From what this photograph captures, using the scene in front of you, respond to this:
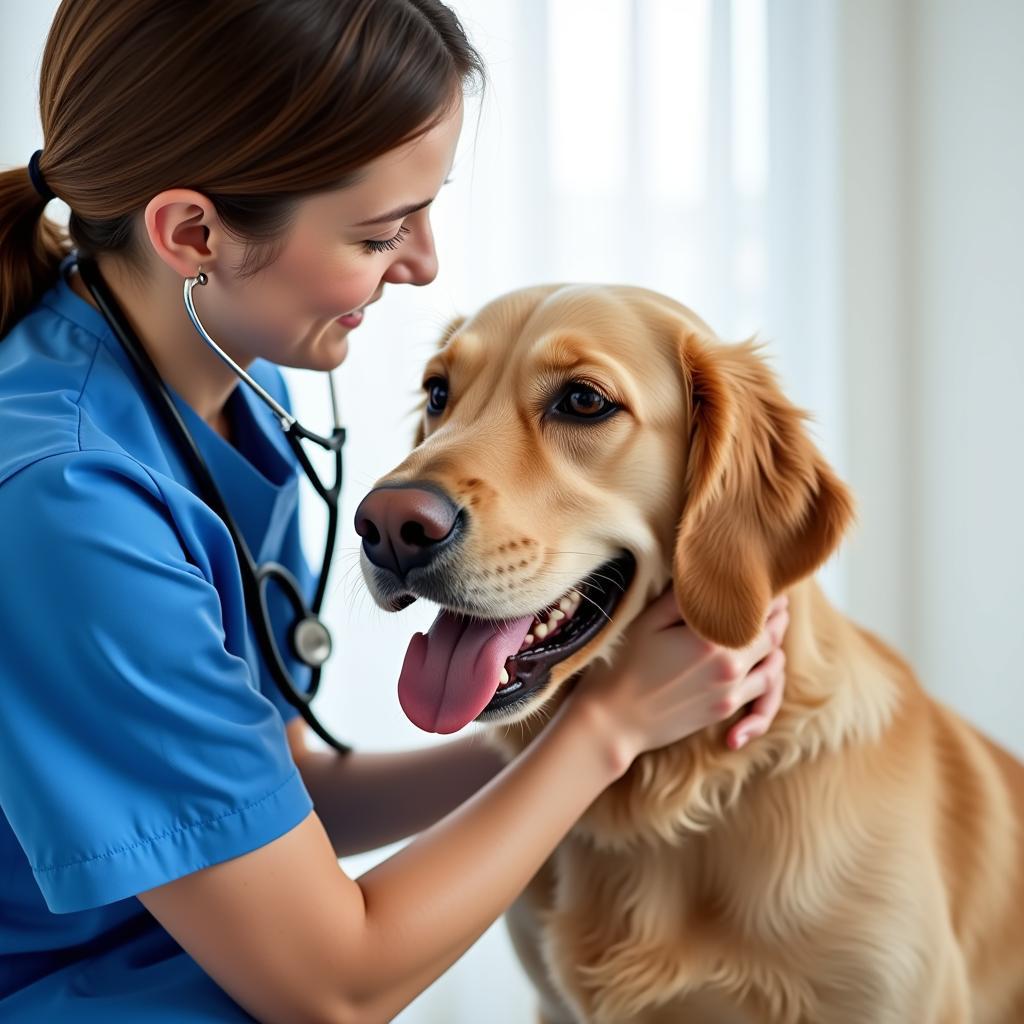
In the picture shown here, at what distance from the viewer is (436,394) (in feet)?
4.71

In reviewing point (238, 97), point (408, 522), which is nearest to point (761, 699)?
point (408, 522)

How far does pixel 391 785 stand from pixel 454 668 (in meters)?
0.46

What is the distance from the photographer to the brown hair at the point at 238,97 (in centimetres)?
108

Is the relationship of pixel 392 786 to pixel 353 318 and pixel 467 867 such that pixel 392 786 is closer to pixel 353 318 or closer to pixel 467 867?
pixel 467 867

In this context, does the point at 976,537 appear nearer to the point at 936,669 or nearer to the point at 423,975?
the point at 936,669

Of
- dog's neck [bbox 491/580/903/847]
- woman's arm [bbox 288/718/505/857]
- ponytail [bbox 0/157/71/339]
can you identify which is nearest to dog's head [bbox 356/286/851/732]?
dog's neck [bbox 491/580/903/847]

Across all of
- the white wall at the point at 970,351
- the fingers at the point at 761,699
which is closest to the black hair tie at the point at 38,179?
the fingers at the point at 761,699

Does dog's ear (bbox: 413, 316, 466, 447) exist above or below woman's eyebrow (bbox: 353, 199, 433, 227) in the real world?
below

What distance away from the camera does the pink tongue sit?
1.15 metres

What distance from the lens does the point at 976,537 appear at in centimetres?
264

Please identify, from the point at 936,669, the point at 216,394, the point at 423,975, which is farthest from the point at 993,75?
the point at 423,975

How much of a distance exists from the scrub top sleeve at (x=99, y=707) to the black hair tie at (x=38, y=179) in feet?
1.35

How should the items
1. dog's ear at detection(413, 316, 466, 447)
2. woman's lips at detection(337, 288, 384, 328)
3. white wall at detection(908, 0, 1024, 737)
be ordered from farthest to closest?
white wall at detection(908, 0, 1024, 737) → dog's ear at detection(413, 316, 466, 447) → woman's lips at detection(337, 288, 384, 328)

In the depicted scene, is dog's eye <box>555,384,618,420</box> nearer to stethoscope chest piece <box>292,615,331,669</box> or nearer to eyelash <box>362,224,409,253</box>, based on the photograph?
eyelash <box>362,224,409,253</box>
